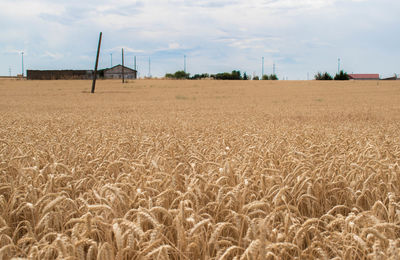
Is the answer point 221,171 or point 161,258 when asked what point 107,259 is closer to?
point 161,258

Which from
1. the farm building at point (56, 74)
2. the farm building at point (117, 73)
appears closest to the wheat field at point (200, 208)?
the farm building at point (56, 74)

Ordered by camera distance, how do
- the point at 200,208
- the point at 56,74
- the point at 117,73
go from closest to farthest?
the point at 200,208
the point at 56,74
the point at 117,73

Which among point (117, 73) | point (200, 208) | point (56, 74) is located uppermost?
point (117, 73)

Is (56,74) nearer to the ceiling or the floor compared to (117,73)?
nearer to the floor

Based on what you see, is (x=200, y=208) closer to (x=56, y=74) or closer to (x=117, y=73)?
(x=56, y=74)

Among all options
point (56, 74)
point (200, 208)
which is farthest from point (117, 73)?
point (200, 208)

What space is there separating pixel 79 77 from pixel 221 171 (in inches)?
2127

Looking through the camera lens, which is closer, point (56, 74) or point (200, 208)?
point (200, 208)

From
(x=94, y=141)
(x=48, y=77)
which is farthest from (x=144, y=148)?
(x=48, y=77)

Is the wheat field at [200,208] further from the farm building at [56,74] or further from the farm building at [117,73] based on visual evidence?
the farm building at [117,73]

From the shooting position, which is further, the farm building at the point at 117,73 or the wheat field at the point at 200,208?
the farm building at the point at 117,73

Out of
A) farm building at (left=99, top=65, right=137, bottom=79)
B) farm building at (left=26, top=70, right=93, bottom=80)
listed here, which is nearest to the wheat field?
farm building at (left=26, top=70, right=93, bottom=80)

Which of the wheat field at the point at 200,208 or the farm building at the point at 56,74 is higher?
the farm building at the point at 56,74

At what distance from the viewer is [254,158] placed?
343 cm
